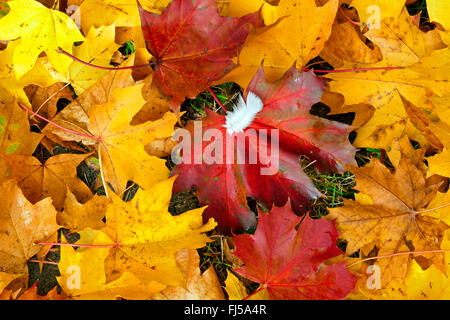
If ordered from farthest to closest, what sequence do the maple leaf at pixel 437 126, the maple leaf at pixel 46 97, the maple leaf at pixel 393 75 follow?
the maple leaf at pixel 46 97 → the maple leaf at pixel 393 75 → the maple leaf at pixel 437 126

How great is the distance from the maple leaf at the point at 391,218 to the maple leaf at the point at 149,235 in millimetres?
457

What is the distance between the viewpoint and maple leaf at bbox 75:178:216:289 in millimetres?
1206

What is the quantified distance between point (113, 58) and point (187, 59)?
34 cm

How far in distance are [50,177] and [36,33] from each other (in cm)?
48

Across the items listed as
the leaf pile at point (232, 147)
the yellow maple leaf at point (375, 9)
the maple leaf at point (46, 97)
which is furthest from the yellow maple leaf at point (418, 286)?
the maple leaf at point (46, 97)

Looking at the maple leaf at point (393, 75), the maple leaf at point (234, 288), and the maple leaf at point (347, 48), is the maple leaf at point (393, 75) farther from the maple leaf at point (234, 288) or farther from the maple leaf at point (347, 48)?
the maple leaf at point (234, 288)

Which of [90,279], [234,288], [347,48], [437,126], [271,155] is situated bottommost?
[234,288]

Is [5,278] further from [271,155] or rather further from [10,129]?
[271,155]

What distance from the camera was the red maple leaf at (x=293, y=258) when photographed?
47.4 inches

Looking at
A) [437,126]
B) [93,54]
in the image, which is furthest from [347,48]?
[93,54]

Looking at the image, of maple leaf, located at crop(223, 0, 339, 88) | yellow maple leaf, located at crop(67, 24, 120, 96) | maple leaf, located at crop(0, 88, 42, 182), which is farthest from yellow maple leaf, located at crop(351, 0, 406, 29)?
maple leaf, located at crop(0, 88, 42, 182)

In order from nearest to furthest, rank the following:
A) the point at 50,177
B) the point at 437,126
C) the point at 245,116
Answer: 1. the point at 437,126
2. the point at 245,116
3. the point at 50,177

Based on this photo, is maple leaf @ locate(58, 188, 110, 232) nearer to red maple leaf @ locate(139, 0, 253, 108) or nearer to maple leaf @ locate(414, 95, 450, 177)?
red maple leaf @ locate(139, 0, 253, 108)

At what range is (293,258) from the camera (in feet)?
3.99
